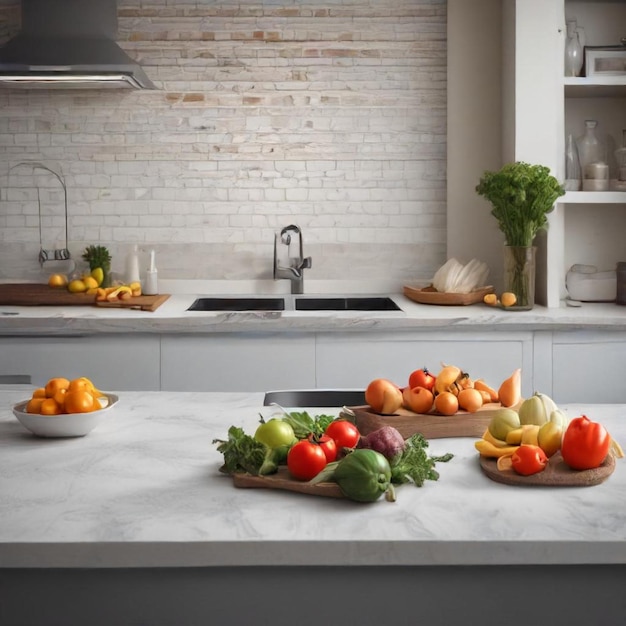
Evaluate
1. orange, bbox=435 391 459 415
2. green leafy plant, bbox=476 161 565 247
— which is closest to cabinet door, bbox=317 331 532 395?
green leafy plant, bbox=476 161 565 247

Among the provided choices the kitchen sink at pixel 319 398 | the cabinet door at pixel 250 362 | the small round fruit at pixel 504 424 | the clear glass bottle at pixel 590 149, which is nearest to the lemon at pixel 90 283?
the cabinet door at pixel 250 362

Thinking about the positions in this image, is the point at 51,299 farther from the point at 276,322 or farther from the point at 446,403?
the point at 446,403

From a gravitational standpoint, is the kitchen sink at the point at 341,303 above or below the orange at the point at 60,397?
above

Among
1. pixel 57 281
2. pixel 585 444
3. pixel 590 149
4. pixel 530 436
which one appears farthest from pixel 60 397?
pixel 590 149

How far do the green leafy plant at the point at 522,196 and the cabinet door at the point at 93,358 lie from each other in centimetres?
174

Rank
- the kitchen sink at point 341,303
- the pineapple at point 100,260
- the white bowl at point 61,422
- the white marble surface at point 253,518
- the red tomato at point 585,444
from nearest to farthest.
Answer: the white marble surface at point 253,518 → the red tomato at point 585,444 → the white bowl at point 61,422 → the pineapple at point 100,260 → the kitchen sink at point 341,303

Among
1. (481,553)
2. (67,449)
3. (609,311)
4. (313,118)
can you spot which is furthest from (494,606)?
(313,118)

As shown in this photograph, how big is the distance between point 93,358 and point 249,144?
Result: 1563 millimetres

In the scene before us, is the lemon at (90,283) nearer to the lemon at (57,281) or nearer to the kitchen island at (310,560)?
the lemon at (57,281)

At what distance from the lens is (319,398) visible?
114 inches

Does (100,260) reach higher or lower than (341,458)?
higher

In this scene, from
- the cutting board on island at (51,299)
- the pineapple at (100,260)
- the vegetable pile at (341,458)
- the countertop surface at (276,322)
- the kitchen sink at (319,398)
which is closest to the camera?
the vegetable pile at (341,458)

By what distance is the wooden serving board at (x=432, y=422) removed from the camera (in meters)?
2.22

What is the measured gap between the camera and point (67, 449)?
2189 millimetres
